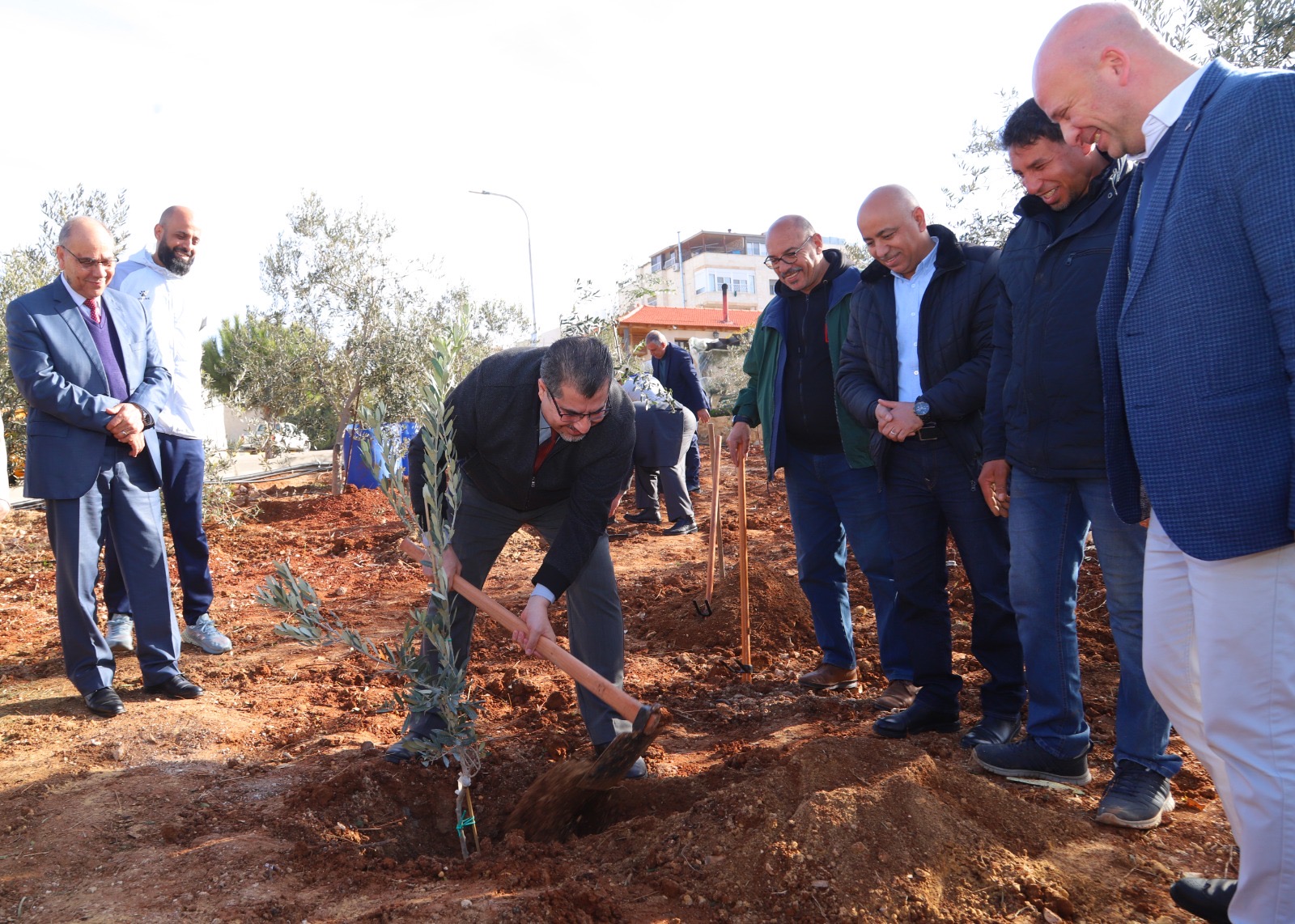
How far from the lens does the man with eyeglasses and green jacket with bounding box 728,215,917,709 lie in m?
4.22

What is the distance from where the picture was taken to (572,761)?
335cm

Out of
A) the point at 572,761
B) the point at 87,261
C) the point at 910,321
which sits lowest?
the point at 572,761

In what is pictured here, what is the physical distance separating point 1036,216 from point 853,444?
4.30 ft

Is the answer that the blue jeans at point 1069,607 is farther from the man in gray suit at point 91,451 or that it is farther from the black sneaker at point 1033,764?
the man in gray suit at point 91,451

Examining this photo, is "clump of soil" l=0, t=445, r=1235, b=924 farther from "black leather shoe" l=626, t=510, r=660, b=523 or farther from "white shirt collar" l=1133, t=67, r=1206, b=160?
"black leather shoe" l=626, t=510, r=660, b=523

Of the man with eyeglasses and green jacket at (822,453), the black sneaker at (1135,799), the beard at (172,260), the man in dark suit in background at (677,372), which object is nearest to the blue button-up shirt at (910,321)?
the man with eyeglasses and green jacket at (822,453)

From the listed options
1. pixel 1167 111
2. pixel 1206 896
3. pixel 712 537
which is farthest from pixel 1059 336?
pixel 712 537

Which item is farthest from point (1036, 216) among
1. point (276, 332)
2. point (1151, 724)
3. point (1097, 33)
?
point (276, 332)

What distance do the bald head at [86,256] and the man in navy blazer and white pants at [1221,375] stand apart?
4158mm

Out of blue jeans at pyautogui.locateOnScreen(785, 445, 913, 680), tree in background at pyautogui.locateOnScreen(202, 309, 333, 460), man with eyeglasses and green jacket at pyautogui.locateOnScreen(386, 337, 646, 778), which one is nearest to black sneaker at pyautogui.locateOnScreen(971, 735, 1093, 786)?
blue jeans at pyautogui.locateOnScreen(785, 445, 913, 680)

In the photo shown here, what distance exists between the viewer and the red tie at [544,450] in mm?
3490

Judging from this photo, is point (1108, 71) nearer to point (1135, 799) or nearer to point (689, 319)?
point (1135, 799)

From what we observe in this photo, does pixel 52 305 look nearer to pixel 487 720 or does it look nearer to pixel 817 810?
pixel 487 720

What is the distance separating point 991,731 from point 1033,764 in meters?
0.33
